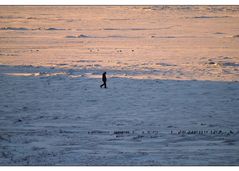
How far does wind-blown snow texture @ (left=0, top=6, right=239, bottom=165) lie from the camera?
12.2 metres

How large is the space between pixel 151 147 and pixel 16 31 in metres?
36.7

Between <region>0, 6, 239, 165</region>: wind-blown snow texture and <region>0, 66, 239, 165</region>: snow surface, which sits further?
<region>0, 6, 239, 165</region>: wind-blown snow texture

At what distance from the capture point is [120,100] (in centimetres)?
1903

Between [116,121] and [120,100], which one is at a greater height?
[120,100]

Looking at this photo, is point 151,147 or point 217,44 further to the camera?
point 217,44

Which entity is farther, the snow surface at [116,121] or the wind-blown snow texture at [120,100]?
the wind-blown snow texture at [120,100]

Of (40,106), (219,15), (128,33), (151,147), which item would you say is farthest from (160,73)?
(219,15)

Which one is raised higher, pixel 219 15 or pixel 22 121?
pixel 219 15

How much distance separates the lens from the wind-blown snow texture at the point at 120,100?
12.2 metres

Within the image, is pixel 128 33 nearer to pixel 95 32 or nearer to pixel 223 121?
pixel 95 32

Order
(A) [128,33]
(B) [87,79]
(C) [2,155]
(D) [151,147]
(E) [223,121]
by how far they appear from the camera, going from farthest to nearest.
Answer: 1. (A) [128,33]
2. (B) [87,79]
3. (E) [223,121]
4. (D) [151,147]
5. (C) [2,155]

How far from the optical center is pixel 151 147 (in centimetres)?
1255

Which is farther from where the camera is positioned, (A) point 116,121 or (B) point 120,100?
(B) point 120,100

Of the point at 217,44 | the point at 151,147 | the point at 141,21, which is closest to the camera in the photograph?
the point at 151,147
